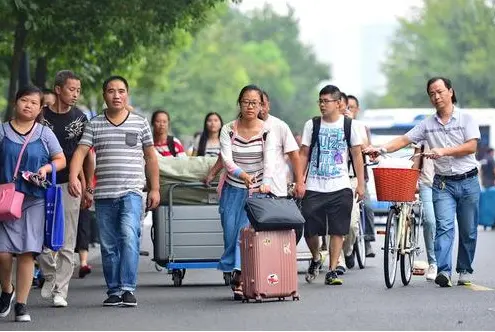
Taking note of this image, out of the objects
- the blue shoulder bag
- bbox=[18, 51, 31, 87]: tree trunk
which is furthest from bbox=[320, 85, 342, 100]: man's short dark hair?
bbox=[18, 51, 31, 87]: tree trunk

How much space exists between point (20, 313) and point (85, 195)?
1.94 m

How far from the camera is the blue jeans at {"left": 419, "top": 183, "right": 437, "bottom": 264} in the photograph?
15.4 m

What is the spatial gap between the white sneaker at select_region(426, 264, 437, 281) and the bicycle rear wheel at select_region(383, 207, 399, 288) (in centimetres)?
101

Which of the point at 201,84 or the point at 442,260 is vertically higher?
the point at 201,84

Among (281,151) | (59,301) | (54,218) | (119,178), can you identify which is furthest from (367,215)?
(54,218)

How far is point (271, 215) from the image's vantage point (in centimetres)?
1237

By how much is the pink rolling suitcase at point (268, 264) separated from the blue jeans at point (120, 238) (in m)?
0.87

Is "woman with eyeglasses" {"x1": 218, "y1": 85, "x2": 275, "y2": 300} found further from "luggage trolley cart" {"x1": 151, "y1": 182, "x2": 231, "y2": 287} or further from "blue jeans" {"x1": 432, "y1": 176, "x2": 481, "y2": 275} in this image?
"blue jeans" {"x1": 432, "y1": 176, "x2": 481, "y2": 275}

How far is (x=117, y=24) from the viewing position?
21531mm

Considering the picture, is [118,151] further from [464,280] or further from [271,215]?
[464,280]

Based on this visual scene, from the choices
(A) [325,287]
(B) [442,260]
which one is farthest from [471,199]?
(A) [325,287]

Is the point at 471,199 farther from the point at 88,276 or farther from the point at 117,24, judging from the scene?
the point at 117,24

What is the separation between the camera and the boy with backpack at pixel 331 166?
14320 millimetres

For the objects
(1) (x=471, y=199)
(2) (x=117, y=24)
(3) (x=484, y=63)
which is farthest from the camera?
(3) (x=484, y=63)
